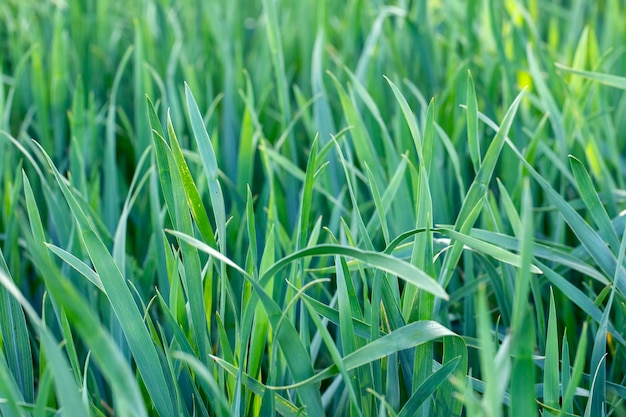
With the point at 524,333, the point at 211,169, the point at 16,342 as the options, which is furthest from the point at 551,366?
the point at 16,342

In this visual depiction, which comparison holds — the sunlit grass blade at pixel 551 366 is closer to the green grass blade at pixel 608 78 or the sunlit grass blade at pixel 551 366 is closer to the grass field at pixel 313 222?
the grass field at pixel 313 222

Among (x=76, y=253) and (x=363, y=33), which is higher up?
(x=363, y=33)

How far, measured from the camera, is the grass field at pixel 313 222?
517 millimetres

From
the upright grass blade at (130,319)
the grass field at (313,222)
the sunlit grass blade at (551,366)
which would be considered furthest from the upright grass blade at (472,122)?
the upright grass blade at (130,319)

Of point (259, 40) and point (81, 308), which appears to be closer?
point (81, 308)

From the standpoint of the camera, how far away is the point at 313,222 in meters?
0.83

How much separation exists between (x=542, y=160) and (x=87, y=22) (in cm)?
85

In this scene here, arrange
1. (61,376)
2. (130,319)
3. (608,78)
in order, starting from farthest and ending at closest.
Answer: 1. (608,78)
2. (130,319)
3. (61,376)

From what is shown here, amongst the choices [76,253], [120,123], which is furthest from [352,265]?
[120,123]

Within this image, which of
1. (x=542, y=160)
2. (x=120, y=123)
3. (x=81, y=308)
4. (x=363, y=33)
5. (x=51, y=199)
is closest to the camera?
(x=81, y=308)

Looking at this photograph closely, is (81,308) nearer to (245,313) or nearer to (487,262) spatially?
(245,313)

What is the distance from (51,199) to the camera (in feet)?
2.55

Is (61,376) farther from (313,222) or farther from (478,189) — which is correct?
(313,222)

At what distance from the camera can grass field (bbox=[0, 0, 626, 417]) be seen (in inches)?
20.4
